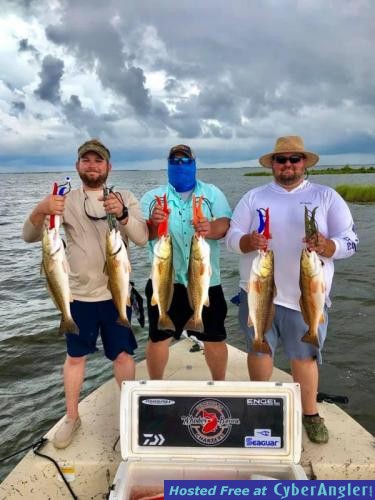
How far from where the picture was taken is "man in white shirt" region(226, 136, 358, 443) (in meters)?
4.41

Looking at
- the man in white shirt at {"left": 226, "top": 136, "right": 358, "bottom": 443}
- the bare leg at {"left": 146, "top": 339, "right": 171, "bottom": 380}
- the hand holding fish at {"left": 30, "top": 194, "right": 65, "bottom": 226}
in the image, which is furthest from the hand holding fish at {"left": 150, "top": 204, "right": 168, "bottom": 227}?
the bare leg at {"left": 146, "top": 339, "right": 171, "bottom": 380}

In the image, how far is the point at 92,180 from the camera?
4527 millimetres

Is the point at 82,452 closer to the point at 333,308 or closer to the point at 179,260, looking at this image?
the point at 179,260

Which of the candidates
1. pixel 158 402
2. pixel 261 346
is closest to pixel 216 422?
pixel 158 402

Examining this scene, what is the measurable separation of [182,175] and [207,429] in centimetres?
247

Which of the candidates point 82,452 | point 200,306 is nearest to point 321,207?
point 200,306

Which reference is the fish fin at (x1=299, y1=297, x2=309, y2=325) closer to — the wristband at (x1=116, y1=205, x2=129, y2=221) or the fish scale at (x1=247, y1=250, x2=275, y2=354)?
the fish scale at (x1=247, y1=250, x2=275, y2=354)

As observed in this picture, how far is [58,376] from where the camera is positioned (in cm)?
830

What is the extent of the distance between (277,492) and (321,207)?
2.51 metres

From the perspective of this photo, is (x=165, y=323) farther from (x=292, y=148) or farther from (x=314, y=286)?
(x=292, y=148)

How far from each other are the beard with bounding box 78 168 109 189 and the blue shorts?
1.16 metres

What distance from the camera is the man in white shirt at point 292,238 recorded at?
4.41m

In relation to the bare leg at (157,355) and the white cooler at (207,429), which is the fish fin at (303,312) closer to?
the white cooler at (207,429)

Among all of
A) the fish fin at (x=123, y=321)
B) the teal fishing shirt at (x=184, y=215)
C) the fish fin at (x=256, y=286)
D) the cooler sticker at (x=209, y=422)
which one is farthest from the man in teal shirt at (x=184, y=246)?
the cooler sticker at (x=209, y=422)
